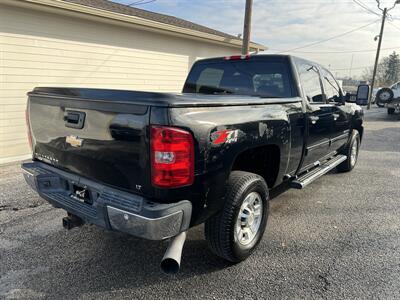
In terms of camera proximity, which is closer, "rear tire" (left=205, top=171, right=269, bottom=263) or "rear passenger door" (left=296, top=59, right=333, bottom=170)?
"rear tire" (left=205, top=171, right=269, bottom=263)

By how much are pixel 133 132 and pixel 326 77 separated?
3.69m

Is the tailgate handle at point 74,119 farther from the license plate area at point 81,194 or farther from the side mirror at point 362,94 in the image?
the side mirror at point 362,94

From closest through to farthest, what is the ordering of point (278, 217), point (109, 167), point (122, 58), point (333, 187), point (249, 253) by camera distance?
point (109, 167) → point (249, 253) → point (278, 217) → point (333, 187) → point (122, 58)

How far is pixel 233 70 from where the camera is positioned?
4.17 meters

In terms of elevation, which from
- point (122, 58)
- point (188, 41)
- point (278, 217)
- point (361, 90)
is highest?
point (188, 41)

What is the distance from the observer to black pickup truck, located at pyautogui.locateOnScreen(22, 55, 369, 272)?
209 centimetres

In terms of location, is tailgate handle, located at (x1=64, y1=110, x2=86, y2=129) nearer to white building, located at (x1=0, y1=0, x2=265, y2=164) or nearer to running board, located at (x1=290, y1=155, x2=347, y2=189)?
running board, located at (x1=290, y1=155, x2=347, y2=189)

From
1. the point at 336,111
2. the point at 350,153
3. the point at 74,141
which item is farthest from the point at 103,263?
the point at 350,153

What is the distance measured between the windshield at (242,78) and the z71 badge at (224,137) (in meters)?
1.52

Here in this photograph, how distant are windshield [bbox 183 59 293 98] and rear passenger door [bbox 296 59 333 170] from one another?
274 mm

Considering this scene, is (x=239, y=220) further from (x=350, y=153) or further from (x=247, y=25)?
(x=247, y=25)

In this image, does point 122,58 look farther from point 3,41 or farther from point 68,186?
point 68,186

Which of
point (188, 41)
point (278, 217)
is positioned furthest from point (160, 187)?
point (188, 41)

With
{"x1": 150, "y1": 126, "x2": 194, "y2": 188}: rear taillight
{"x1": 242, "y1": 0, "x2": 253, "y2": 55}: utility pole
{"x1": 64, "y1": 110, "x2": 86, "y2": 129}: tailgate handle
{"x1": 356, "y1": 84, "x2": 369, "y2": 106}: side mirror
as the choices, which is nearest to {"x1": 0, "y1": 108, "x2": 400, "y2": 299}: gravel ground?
{"x1": 150, "y1": 126, "x2": 194, "y2": 188}: rear taillight
